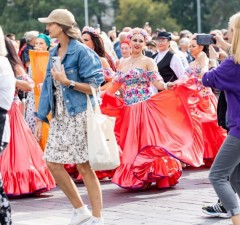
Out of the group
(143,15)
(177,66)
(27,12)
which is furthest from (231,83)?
(27,12)

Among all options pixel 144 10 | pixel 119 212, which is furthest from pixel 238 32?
pixel 144 10

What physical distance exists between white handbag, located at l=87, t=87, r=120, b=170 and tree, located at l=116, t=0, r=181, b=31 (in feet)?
177

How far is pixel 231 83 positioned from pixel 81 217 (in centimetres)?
180

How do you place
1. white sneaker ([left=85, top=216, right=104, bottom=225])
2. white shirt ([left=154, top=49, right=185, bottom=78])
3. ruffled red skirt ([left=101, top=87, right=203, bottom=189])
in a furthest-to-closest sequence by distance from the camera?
white shirt ([left=154, top=49, right=185, bottom=78]), ruffled red skirt ([left=101, top=87, right=203, bottom=189]), white sneaker ([left=85, top=216, right=104, bottom=225])

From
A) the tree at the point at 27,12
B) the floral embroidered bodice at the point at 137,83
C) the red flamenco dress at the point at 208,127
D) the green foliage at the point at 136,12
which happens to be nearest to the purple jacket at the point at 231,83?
the floral embroidered bodice at the point at 137,83

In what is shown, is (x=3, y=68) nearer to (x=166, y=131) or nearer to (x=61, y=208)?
(x=61, y=208)

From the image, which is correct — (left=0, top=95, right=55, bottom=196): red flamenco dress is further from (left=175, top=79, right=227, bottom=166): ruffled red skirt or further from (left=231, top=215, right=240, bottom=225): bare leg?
(left=231, top=215, right=240, bottom=225): bare leg

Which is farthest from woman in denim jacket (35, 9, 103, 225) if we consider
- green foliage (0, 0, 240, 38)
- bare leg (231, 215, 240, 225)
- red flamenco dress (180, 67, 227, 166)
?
green foliage (0, 0, 240, 38)

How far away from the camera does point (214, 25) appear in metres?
66.2

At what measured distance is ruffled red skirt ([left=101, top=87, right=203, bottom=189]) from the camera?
30.5ft

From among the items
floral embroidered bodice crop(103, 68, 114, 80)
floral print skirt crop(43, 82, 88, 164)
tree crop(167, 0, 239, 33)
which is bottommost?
tree crop(167, 0, 239, 33)

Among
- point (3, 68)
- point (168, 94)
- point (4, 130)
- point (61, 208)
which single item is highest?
point (3, 68)

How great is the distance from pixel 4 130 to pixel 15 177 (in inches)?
124

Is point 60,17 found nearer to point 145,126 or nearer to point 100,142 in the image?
point 100,142
